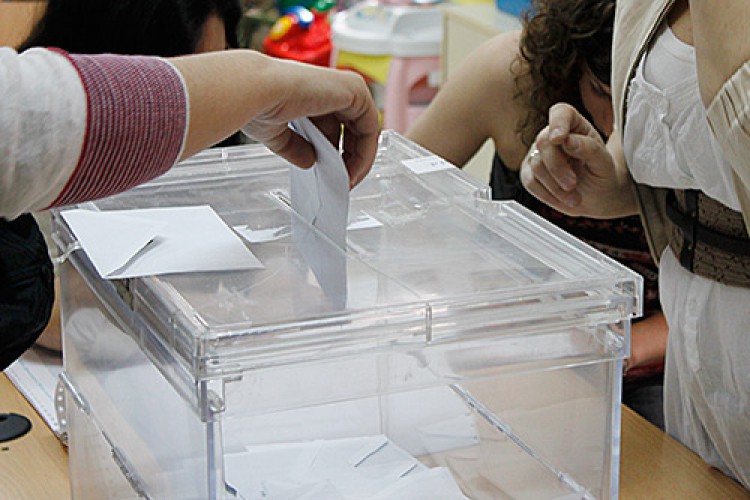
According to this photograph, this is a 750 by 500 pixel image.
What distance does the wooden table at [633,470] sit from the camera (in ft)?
3.39

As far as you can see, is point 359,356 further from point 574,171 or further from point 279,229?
point 574,171

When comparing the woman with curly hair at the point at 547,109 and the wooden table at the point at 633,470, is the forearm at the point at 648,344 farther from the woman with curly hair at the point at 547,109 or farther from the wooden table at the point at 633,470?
the wooden table at the point at 633,470

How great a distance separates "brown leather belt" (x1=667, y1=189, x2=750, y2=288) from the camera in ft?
3.54

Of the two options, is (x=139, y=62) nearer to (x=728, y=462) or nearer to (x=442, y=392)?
(x=442, y=392)

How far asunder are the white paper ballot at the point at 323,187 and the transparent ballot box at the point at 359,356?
0.01 m

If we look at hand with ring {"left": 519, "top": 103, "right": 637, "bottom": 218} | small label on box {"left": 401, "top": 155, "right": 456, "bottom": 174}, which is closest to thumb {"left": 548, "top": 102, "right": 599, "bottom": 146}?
hand with ring {"left": 519, "top": 103, "right": 637, "bottom": 218}

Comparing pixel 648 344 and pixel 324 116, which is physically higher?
pixel 324 116

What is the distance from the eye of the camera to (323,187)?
33.5 inches

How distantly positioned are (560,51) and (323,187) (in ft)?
2.86

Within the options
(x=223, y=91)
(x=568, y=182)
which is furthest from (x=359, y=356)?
(x=568, y=182)

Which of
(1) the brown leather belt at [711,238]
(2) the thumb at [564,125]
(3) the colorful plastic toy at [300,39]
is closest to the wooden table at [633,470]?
(1) the brown leather belt at [711,238]

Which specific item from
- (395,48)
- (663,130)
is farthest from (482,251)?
(395,48)

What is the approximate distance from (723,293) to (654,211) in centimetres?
15

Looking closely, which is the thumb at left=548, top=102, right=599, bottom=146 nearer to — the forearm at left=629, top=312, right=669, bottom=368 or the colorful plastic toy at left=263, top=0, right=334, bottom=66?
the forearm at left=629, top=312, right=669, bottom=368
